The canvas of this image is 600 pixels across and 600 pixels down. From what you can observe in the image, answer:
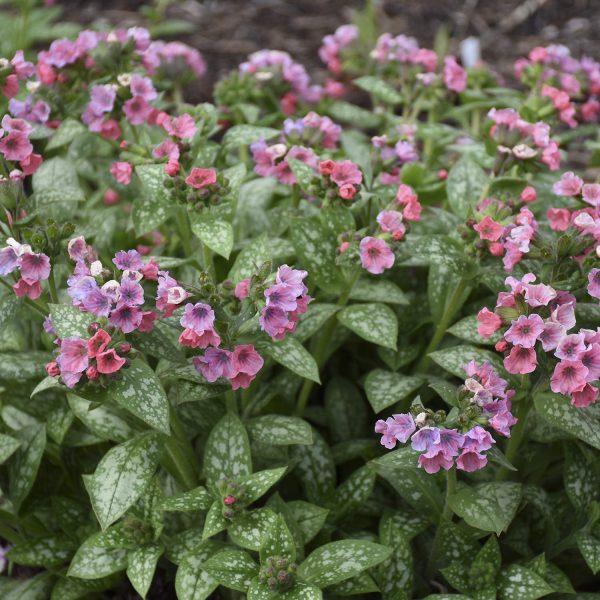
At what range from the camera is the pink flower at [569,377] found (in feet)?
6.79

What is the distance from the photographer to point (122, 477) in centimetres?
238

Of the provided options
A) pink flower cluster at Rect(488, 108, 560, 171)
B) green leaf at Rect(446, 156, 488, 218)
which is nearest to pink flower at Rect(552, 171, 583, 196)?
pink flower cluster at Rect(488, 108, 560, 171)

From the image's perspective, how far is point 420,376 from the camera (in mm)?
2795

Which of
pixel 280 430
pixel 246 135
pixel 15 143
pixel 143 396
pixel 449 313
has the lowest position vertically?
pixel 280 430

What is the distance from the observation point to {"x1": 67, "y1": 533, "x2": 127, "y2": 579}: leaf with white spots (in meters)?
2.47

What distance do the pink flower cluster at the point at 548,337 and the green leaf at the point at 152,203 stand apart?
1.03 meters

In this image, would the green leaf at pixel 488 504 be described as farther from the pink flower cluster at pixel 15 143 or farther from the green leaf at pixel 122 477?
the pink flower cluster at pixel 15 143

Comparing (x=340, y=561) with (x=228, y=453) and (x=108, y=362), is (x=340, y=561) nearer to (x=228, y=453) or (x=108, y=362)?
(x=228, y=453)

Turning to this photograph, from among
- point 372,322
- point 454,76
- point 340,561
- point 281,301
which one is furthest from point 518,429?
point 454,76

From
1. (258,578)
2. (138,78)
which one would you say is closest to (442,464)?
(258,578)

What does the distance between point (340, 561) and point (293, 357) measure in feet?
1.84

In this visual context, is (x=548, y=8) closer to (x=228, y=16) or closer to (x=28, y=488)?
(x=228, y=16)

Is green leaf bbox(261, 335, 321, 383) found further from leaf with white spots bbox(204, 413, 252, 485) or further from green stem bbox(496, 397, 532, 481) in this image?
green stem bbox(496, 397, 532, 481)

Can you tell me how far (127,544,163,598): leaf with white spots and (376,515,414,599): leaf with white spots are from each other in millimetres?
644
